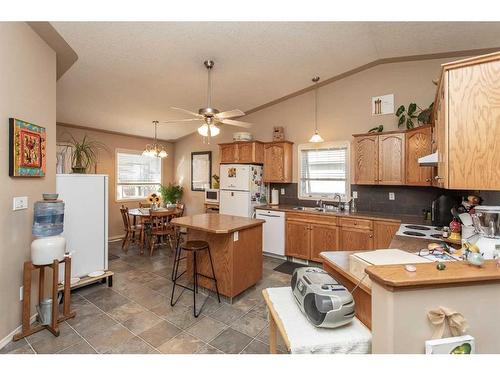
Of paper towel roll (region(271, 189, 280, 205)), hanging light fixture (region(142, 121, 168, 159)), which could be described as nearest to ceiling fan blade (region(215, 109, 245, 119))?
paper towel roll (region(271, 189, 280, 205))

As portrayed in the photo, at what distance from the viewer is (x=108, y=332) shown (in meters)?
2.18

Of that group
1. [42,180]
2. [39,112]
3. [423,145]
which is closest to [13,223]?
[42,180]

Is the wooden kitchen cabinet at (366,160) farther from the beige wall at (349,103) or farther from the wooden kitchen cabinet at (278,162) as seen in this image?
the wooden kitchen cabinet at (278,162)

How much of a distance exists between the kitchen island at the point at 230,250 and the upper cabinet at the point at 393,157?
6.33ft

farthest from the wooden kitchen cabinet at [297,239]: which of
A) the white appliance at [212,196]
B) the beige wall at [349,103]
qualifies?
the white appliance at [212,196]

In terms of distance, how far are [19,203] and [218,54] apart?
256cm

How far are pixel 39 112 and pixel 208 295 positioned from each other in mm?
2602

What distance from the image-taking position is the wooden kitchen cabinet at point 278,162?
4.56 metres

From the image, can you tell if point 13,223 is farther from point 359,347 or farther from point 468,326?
point 468,326

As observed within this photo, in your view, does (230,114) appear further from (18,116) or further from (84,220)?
(84,220)

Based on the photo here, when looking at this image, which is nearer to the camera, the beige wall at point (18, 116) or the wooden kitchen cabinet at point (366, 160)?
the beige wall at point (18, 116)

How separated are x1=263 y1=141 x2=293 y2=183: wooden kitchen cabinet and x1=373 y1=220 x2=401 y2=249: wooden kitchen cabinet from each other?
180 centimetres

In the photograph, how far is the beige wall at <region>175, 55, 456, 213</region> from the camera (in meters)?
3.52
